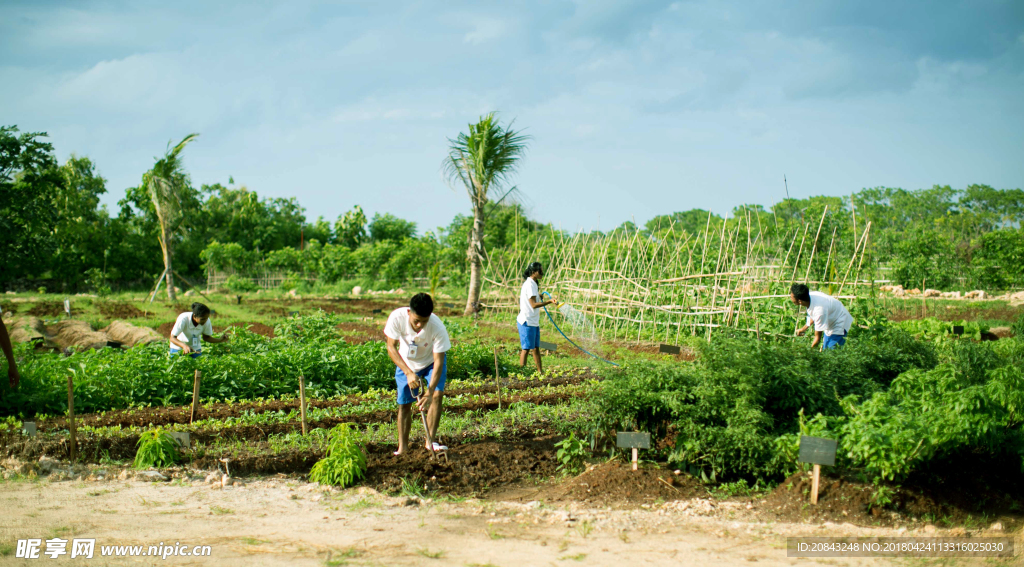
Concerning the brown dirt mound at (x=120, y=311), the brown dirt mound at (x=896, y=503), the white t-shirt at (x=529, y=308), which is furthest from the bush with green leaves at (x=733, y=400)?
the brown dirt mound at (x=120, y=311)

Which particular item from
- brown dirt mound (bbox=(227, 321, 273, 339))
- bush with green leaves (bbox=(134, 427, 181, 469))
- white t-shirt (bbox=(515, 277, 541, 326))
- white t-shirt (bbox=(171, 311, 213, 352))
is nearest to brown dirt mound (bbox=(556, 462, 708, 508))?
bush with green leaves (bbox=(134, 427, 181, 469))

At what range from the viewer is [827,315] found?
6930 mm

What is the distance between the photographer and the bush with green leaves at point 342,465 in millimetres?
4438

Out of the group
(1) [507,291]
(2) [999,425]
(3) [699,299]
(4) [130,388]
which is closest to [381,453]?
(4) [130,388]

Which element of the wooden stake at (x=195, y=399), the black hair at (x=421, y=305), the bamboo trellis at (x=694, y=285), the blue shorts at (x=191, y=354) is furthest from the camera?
the bamboo trellis at (x=694, y=285)

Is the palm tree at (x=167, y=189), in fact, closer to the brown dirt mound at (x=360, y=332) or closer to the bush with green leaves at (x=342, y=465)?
the brown dirt mound at (x=360, y=332)

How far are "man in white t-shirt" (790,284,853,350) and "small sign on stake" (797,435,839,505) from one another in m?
3.31

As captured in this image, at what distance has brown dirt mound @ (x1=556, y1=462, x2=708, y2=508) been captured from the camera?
4199 millimetres

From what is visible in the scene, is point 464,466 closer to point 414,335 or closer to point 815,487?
point 414,335

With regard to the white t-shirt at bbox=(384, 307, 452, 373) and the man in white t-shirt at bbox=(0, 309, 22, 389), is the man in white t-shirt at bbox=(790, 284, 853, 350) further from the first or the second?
the man in white t-shirt at bbox=(0, 309, 22, 389)

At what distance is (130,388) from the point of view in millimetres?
6781

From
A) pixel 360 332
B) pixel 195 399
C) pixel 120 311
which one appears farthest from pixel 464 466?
pixel 120 311

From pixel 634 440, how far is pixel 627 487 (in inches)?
13.6

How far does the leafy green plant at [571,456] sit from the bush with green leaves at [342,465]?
1544mm
